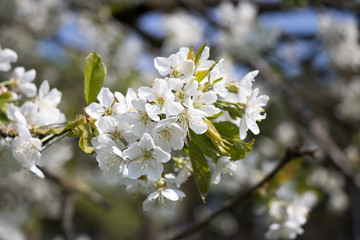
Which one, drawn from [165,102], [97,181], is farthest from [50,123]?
[97,181]

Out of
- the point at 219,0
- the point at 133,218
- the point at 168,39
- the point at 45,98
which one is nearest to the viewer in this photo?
the point at 45,98

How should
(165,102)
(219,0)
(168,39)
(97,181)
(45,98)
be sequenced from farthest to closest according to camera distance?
(97,181) < (219,0) < (168,39) < (45,98) < (165,102)

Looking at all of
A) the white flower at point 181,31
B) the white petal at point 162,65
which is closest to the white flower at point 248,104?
the white petal at point 162,65

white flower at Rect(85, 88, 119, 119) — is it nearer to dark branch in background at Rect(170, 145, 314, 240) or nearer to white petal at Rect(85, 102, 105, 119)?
white petal at Rect(85, 102, 105, 119)

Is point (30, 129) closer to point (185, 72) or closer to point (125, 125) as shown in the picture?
point (125, 125)

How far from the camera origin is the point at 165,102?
87 centimetres

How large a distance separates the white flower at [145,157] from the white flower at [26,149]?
→ 0.91ft

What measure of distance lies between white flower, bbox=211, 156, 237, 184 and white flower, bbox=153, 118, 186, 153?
158mm

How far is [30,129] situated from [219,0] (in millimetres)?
3994

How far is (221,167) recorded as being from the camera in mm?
1010

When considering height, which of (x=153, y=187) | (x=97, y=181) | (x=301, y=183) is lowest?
(x=97, y=181)

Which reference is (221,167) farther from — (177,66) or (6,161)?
(6,161)

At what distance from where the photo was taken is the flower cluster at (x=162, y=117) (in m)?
0.88

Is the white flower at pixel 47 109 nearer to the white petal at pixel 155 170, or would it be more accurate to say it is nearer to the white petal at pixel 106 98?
the white petal at pixel 106 98
